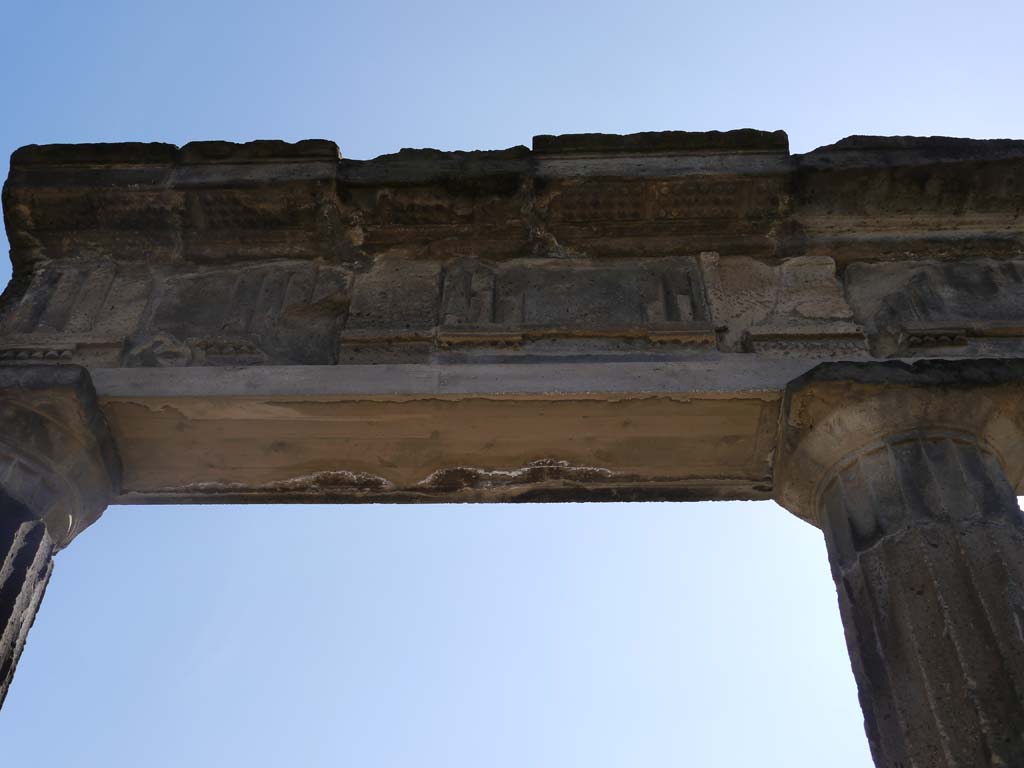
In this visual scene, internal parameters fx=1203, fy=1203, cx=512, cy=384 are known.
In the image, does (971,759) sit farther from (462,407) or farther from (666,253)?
(666,253)

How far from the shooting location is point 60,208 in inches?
261

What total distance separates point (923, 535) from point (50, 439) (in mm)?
3731

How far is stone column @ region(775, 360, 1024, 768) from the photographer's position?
13.5 ft

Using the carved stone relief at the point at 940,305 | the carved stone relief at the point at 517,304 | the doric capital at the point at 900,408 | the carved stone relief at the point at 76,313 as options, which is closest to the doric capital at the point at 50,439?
the carved stone relief at the point at 76,313

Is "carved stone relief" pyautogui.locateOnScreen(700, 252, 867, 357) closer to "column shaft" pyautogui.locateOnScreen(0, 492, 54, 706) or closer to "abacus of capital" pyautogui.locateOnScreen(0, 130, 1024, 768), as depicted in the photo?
"abacus of capital" pyautogui.locateOnScreen(0, 130, 1024, 768)

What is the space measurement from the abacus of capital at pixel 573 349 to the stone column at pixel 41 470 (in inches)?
0.5

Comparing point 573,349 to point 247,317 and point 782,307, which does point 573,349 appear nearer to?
point 782,307

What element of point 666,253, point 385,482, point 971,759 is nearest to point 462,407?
point 385,482

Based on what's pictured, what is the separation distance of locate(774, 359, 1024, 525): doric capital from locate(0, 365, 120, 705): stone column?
3160 millimetres

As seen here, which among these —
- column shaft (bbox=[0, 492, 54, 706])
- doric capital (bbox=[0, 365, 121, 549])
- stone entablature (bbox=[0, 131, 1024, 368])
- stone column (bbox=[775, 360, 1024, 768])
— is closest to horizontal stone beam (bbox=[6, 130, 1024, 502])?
stone entablature (bbox=[0, 131, 1024, 368])

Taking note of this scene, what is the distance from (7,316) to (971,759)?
4.97 m

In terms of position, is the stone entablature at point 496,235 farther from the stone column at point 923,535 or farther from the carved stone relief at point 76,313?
the stone column at point 923,535

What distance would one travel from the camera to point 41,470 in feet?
17.5

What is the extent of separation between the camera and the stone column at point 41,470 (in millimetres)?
5043
